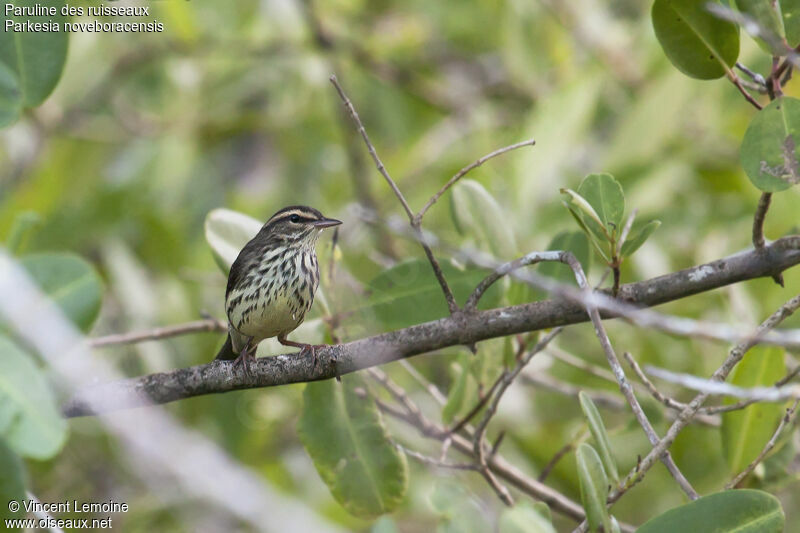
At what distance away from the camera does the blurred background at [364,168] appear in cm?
502

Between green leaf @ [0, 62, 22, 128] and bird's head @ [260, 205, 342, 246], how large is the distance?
1.33 m

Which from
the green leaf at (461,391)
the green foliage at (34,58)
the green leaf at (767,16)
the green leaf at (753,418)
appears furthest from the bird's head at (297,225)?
the green leaf at (767,16)

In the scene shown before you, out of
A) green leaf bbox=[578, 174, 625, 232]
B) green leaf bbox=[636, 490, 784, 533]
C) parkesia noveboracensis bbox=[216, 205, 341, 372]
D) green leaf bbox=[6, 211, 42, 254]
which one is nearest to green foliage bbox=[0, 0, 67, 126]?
green leaf bbox=[6, 211, 42, 254]

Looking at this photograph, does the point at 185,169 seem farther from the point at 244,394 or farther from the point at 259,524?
the point at 259,524

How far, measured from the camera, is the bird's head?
423cm

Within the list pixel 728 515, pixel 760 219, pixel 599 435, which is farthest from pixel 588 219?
→ pixel 728 515

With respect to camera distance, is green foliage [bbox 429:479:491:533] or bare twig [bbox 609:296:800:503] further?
green foliage [bbox 429:479:491:533]

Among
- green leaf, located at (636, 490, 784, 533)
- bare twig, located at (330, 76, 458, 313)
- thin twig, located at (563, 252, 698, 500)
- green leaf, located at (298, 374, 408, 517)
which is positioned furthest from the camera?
green leaf, located at (298, 374, 408, 517)

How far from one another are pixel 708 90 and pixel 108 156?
173 inches

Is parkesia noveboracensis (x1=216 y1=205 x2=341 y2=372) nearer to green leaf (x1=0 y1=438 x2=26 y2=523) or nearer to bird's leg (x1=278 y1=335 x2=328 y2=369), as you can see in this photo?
bird's leg (x1=278 y1=335 x2=328 y2=369)

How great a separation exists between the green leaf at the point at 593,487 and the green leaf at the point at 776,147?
884mm

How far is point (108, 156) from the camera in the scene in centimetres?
709

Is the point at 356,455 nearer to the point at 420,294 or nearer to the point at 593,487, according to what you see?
the point at 420,294

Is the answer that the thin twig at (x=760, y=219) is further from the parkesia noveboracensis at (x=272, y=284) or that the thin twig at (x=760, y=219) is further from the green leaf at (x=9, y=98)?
the green leaf at (x=9, y=98)
